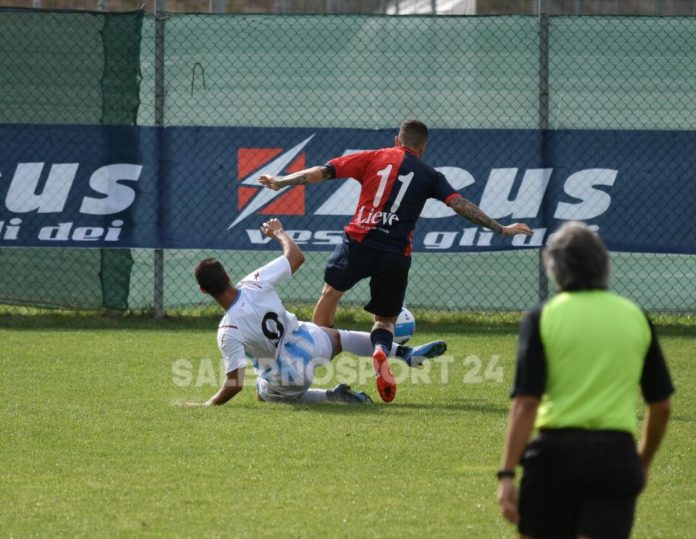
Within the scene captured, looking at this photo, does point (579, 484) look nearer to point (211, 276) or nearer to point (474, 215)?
point (211, 276)

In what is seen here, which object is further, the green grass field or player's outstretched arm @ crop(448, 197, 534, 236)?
player's outstretched arm @ crop(448, 197, 534, 236)

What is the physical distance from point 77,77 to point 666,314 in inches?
244

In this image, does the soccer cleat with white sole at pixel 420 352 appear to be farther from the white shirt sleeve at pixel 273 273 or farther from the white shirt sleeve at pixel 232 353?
the white shirt sleeve at pixel 232 353

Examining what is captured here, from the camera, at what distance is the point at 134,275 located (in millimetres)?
12438

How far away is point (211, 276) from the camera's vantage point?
8.05 metres

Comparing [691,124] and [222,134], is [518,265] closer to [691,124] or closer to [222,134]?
[691,124]

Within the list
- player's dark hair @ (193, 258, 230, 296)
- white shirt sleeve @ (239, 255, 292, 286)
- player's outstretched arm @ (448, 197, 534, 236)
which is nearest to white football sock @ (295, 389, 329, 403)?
white shirt sleeve @ (239, 255, 292, 286)

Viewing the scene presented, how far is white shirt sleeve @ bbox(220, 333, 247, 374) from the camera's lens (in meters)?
8.01

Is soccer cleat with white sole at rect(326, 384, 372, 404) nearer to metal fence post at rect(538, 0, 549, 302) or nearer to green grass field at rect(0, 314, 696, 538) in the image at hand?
green grass field at rect(0, 314, 696, 538)

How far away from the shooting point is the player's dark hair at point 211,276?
8055 mm

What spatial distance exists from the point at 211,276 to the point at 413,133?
205 cm

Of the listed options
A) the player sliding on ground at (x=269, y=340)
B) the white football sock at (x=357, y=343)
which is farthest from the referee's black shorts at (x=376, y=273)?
the player sliding on ground at (x=269, y=340)

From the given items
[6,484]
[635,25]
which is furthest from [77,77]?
[6,484]

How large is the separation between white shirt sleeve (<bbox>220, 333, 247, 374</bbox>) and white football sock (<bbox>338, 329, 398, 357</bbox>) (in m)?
1.07
